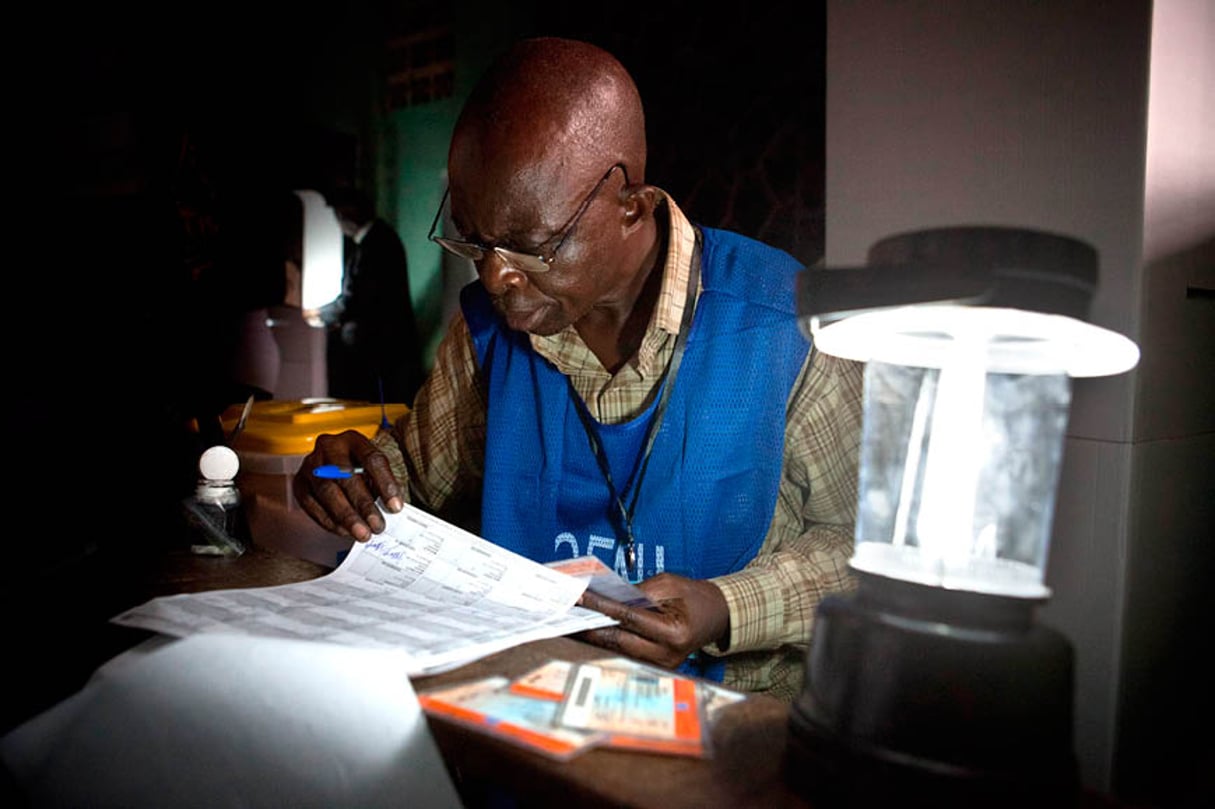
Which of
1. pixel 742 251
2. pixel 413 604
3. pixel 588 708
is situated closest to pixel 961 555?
pixel 588 708

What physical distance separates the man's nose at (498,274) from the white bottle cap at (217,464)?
0.52 meters

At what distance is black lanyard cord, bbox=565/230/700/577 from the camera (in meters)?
1.54

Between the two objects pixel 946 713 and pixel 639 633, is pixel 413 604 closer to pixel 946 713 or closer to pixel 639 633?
pixel 639 633

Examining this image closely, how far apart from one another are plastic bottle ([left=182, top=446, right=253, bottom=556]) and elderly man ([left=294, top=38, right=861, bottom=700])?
0.38 feet

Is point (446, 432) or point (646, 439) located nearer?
point (646, 439)

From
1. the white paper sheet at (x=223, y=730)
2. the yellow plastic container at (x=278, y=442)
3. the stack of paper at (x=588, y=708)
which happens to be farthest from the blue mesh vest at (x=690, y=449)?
the white paper sheet at (x=223, y=730)

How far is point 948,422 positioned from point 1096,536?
1066 millimetres

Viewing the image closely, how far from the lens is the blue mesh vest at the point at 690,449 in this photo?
5.05 feet

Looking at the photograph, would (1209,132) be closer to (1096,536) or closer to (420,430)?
(1096,536)

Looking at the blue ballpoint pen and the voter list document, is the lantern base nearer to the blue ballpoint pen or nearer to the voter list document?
the voter list document

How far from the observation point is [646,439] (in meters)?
1.55

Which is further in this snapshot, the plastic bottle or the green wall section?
the green wall section

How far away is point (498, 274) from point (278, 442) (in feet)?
3.45

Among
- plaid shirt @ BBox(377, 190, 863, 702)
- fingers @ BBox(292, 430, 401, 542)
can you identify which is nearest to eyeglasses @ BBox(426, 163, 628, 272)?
plaid shirt @ BBox(377, 190, 863, 702)
